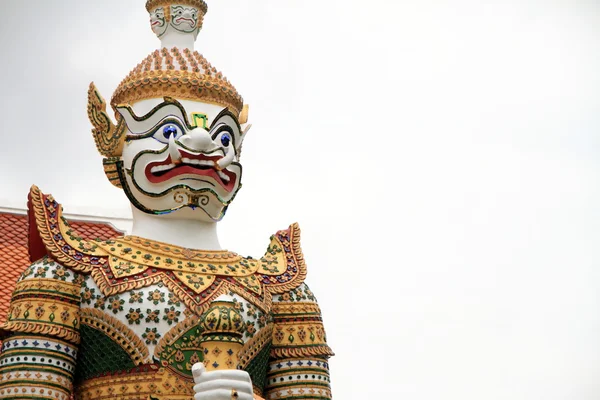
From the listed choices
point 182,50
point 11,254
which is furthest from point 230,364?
point 11,254

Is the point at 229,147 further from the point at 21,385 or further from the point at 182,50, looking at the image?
the point at 21,385

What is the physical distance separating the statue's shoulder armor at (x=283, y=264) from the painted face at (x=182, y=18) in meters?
1.77

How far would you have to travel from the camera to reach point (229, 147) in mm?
10172

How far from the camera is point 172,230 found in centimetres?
1008

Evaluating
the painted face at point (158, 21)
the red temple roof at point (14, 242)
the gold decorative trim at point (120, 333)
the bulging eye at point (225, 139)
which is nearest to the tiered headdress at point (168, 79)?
the painted face at point (158, 21)

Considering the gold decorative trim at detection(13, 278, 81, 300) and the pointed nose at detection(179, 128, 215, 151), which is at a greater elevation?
the pointed nose at detection(179, 128, 215, 151)

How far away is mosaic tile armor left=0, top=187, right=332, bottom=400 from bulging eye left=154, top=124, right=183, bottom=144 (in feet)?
2.49

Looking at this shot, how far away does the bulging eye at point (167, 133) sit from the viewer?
998 cm

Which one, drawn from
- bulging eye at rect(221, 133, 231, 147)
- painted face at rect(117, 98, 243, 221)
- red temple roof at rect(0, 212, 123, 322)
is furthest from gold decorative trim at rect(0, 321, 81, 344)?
red temple roof at rect(0, 212, 123, 322)

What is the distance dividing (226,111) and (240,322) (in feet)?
5.81

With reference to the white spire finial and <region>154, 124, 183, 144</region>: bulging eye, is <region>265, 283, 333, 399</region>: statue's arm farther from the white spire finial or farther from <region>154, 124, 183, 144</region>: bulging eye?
the white spire finial

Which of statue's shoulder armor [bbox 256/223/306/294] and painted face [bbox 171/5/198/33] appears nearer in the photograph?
statue's shoulder armor [bbox 256/223/306/294]

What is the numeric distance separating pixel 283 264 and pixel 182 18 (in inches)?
81.9

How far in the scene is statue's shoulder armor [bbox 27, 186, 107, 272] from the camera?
9664mm
